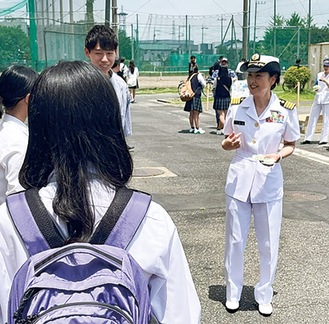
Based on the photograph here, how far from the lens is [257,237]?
3.88m

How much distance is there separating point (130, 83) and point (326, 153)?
12461mm

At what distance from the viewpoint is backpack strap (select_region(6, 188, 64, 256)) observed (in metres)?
1.42

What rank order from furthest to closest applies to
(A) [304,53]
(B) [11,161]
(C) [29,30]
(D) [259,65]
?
1. (A) [304,53]
2. (C) [29,30]
3. (D) [259,65]
4. (B) [11,161]

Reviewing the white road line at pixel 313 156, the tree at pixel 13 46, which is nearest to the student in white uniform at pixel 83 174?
the white road line at pixel 313 156

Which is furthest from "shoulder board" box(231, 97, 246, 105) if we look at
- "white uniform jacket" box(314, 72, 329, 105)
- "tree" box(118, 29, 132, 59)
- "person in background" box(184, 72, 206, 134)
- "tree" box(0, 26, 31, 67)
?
"tree" box(118, 29, 132, 59)

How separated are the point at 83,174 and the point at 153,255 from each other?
30 cm

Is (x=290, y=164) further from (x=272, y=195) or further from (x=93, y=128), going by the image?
(x=93, y=128)

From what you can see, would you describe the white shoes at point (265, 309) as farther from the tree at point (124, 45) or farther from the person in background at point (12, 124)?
the tree at point (124, 45)

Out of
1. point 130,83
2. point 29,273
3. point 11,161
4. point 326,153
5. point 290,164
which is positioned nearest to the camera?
point 29,273

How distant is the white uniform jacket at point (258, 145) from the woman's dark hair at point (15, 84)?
1.57m

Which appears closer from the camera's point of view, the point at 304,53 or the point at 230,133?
the point at 230,133

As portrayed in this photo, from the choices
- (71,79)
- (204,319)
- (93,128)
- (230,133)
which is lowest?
(204,319)

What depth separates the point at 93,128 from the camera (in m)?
1.50

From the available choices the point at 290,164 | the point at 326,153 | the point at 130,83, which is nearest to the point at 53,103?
the point at 290,164
